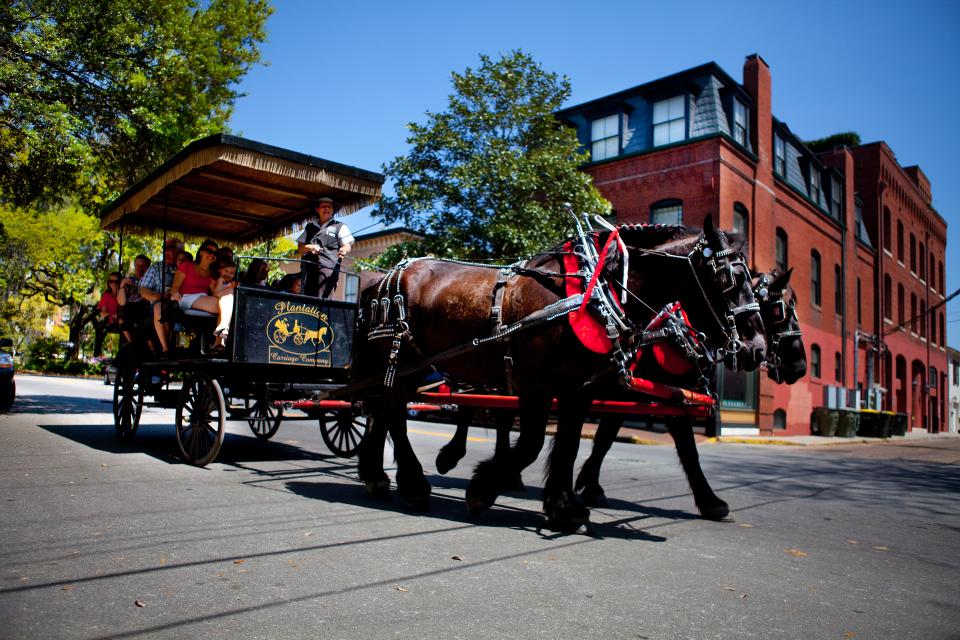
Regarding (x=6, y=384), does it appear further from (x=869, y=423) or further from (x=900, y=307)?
(x=900, y=307)

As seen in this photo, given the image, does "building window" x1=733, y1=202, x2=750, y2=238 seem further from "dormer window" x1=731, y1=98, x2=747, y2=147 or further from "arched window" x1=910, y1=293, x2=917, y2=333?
"arched window" x1=910, y1=293, x2=917, y2=333

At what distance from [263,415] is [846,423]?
25407 mm

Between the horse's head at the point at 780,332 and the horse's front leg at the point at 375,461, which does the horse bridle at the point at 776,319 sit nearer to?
the horse's head at the point at 780,332

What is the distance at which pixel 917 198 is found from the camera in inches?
1693

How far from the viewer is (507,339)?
5.18 m

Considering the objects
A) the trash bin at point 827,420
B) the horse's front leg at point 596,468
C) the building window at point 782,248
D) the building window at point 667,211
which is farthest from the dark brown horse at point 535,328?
the trash bin at point 827,420

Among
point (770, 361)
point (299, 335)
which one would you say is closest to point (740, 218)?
point (770, 361)

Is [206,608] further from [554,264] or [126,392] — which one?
[126,392]

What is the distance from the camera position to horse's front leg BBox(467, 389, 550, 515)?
500 cm

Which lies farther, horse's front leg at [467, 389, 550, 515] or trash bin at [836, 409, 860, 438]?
trash bin at [836, 409, 860, 438]

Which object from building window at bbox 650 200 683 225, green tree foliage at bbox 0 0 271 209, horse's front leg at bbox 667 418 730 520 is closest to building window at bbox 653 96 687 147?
building window at bbox 650 200 683 225

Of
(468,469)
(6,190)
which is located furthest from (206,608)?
(6,190)

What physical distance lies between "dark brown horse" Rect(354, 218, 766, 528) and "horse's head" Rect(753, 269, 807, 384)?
57cm

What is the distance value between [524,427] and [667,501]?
8.49ft
